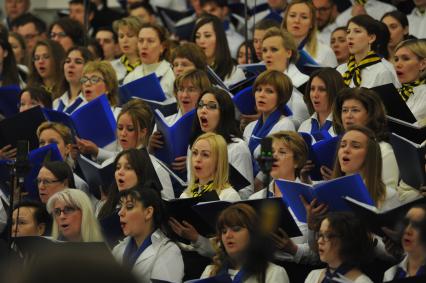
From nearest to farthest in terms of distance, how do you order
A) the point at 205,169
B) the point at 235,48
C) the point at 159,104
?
the point at 205,169 → the point at 159,104 → the point at 235,48

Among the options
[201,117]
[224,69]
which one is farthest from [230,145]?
[224,69]

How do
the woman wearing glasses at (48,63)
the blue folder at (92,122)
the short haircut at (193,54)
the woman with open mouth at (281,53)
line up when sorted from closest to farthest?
the blue folder at (92,122) → the woman with open mouth at (281,53) → the short haircut at (193,54) → the woman wearing glasses at (48,63)

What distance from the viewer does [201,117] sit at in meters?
5.99

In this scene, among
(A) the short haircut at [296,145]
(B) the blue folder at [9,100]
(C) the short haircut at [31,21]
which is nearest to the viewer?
(A) the short haircut at [296,145]

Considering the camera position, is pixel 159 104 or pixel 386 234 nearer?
pixel 386 234

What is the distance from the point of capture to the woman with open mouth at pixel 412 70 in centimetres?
615

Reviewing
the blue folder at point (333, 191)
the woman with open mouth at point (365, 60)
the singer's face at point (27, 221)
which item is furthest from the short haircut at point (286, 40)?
the blue folder at point (333, 191)

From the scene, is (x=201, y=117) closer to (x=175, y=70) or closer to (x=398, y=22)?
(x=175, y=70)

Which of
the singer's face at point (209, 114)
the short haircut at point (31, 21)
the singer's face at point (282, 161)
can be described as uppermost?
the short haircut at point (31, 21)

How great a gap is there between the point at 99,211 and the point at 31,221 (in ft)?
1.25

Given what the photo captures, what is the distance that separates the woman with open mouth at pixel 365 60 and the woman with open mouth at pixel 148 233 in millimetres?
1904

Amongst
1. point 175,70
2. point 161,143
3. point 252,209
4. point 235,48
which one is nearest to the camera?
point 252,209

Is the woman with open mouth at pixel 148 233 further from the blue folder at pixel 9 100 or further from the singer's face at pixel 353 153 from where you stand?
the blue folder at pixel 9 100

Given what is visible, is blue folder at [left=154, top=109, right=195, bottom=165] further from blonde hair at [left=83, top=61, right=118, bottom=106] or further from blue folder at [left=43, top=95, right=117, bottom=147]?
blonde hair at [left=83, top=61, right=118, bottom=106]
